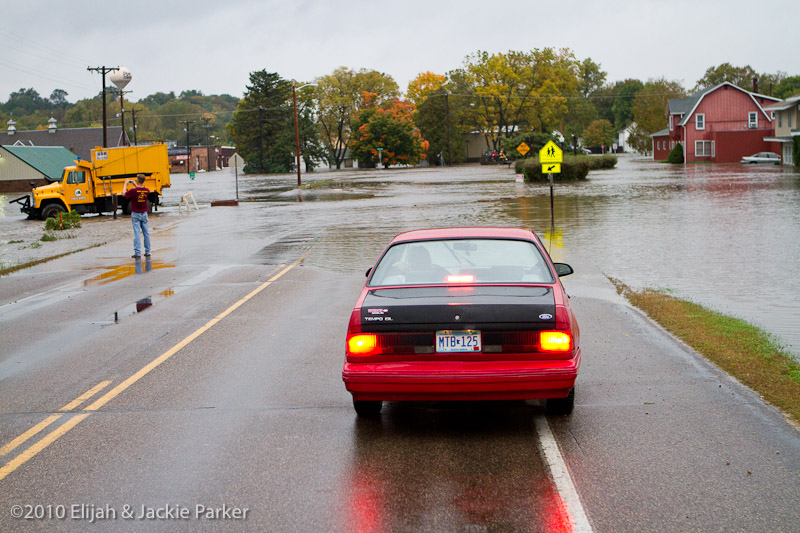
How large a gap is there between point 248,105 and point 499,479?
374 feet

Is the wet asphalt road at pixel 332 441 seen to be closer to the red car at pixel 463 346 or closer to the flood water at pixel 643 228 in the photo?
the red car at pixel 463 346

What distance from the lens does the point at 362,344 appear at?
6.13 m

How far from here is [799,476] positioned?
17.0ft

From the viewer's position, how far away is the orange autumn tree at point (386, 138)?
360 ft

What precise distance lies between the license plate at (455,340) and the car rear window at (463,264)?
0.68 meters

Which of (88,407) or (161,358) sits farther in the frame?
(161,358)

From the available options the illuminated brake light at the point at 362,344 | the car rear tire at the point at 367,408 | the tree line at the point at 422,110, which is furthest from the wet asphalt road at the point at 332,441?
the tree line at the point at 422,110

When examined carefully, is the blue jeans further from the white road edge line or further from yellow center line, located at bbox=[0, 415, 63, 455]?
the white road edge line

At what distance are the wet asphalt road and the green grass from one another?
0.23 metres

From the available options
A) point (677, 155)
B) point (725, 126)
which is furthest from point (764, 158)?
point (677, 155)

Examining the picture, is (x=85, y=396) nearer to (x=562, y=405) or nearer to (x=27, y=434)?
(x=27, y=434)

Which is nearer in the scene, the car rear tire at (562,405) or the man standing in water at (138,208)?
the car rear tire at (562,405)

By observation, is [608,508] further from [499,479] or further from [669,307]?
[669,307]

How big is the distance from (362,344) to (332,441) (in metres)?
0.74
